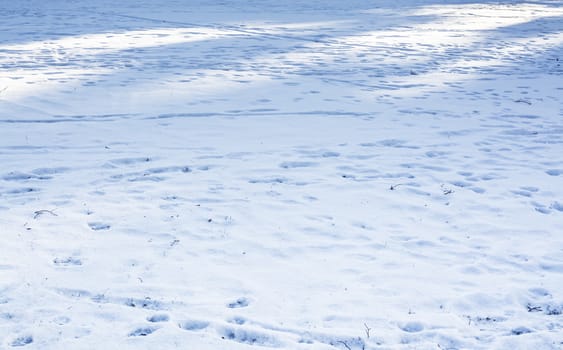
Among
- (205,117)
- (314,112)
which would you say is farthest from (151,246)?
(314,112)

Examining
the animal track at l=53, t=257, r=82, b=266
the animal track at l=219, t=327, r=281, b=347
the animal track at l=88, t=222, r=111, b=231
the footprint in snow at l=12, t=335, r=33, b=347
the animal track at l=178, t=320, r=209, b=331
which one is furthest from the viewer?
the animal track at l=88, t=222, r=111, b=231

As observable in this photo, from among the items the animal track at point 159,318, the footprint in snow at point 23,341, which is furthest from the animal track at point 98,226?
the footprint in snow at point 23,341

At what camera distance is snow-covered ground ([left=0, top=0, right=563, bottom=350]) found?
4.16 m

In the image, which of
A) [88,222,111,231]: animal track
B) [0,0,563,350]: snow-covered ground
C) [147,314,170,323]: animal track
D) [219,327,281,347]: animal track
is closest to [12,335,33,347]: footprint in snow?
[0,0,563,350]: snow-covered ground

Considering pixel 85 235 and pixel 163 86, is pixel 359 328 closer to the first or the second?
pixel 85 235

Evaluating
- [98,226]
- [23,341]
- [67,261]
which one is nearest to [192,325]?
[23,341]

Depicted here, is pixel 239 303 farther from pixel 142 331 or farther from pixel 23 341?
pixel 23 341

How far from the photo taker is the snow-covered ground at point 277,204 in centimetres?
416

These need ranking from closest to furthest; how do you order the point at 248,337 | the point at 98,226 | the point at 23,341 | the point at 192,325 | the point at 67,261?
the point at 23,341
the point at 248,337
the point at 192,325
the point at 67,261
the point at 98,226

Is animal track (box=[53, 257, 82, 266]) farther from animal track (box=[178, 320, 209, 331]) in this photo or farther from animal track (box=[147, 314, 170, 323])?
animal track (box=[178, 320, 209, 331])

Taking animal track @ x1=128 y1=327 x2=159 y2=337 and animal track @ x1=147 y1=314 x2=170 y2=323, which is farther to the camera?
animal track @ x1=147 y1=314 x2=170 y2=323

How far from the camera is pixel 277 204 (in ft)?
20.0

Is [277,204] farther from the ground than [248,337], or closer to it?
farther from the ground

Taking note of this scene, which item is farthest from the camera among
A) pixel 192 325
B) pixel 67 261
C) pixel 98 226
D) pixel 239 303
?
pixel 98 226
